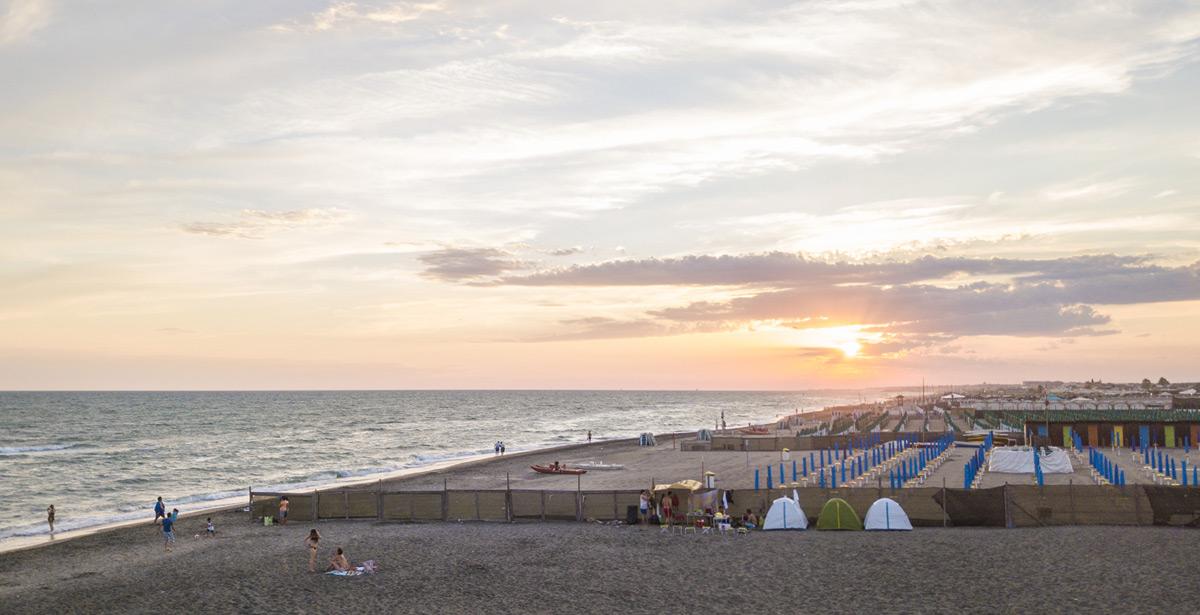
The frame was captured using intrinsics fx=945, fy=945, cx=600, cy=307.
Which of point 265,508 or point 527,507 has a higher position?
point 527,507

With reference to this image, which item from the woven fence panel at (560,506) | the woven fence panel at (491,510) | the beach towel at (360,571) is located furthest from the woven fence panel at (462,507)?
the beach towel at (360,571)

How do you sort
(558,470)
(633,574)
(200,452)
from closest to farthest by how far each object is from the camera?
(633,574), (558,470), (200,452)

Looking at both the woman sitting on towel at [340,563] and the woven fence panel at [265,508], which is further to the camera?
the woven fence panel at [265,508]

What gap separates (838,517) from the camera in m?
31.0

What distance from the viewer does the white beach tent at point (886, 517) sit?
30.5 meters

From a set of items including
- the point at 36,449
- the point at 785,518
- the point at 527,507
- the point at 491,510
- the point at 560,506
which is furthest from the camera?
the point at 36,449

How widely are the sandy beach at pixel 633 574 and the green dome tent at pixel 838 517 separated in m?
0.54

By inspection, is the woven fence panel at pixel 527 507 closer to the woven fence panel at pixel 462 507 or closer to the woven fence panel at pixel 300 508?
the woven fence panel at pixel 462 507

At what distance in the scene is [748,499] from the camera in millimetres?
32625

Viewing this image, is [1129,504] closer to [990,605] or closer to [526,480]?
[990,605]

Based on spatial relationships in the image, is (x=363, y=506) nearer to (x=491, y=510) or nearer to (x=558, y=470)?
(x=491, y=510)

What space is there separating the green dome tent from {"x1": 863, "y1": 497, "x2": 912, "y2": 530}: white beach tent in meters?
0.38

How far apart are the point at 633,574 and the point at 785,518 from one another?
7962 mm

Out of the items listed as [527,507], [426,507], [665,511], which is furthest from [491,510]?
[665,511]
